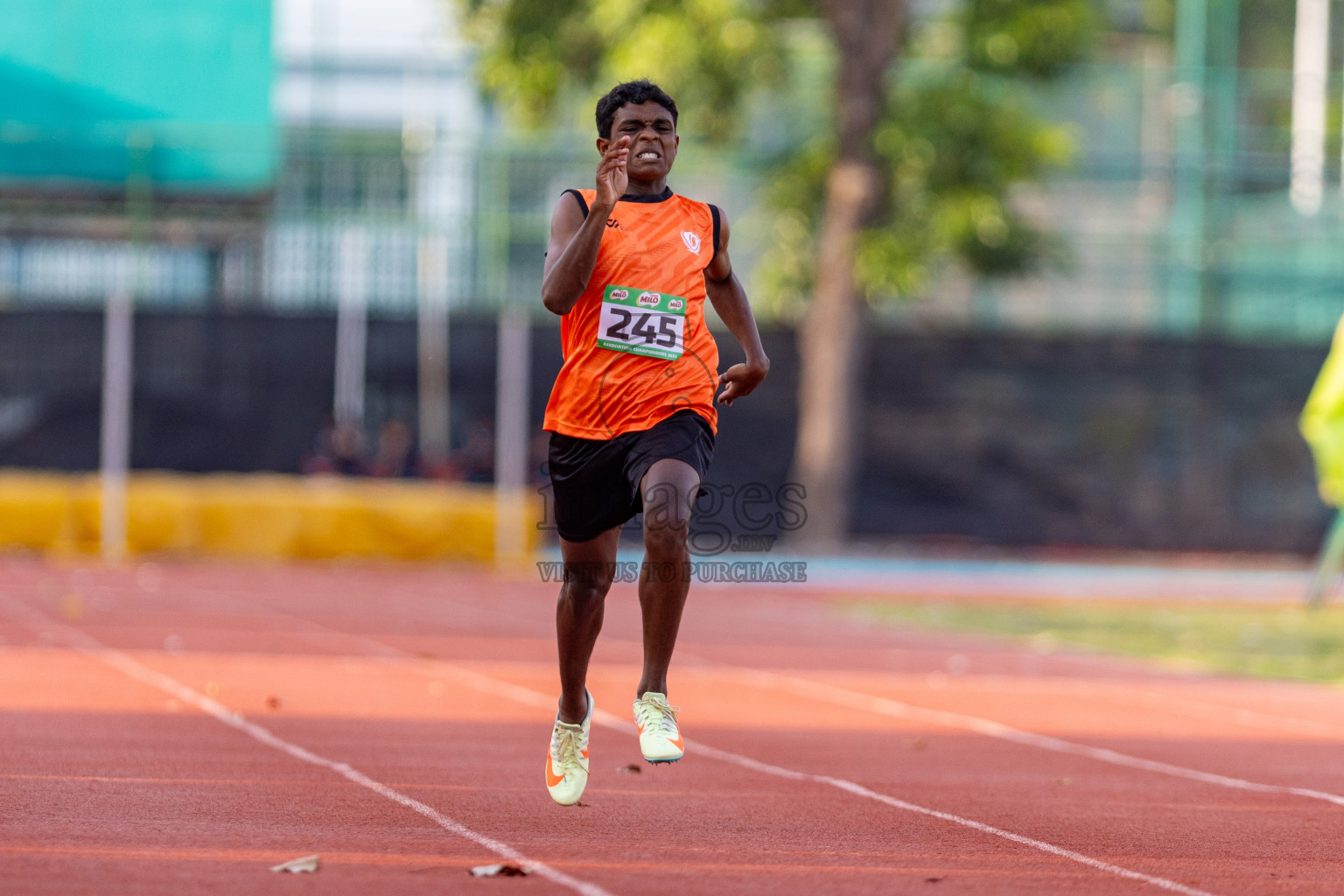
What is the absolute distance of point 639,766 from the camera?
6.96 m

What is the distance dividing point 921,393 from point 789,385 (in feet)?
5.24

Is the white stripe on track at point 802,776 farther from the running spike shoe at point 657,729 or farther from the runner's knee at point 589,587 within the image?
the runner's knee at point 589,587

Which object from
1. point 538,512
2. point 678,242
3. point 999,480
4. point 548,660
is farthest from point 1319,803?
point 999,480

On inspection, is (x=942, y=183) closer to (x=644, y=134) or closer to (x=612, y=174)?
(x=644, y=134)

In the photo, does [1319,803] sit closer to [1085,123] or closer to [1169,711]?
[1169,711]

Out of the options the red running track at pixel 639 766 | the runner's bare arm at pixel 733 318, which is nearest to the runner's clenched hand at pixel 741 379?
the runner's bare arm at pixel 733 318

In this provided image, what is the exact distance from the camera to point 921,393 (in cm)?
2352

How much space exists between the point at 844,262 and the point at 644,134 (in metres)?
16.1

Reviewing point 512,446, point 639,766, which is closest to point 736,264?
point 512,446

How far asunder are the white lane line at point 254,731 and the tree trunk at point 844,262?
10.1m

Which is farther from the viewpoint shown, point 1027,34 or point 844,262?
point 844,262

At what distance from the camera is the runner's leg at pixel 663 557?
547 cm

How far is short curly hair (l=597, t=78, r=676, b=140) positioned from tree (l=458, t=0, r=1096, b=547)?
15.2 m

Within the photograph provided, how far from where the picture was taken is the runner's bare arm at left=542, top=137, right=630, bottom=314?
5.43m
